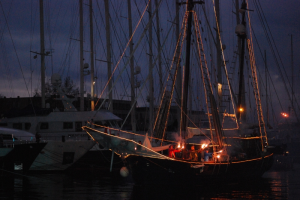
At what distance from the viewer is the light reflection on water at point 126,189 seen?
23.0m

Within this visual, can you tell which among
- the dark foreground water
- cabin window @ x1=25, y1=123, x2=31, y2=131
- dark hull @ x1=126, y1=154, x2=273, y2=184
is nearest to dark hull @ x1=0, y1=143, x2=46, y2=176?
the dark foreground water

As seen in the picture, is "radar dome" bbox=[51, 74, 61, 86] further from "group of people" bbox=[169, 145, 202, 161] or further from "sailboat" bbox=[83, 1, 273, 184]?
"group of people" bbox=[169, 145, 202, 161]

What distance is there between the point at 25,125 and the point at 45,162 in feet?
20.6

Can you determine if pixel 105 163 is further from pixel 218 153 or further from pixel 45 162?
pixel 218 153

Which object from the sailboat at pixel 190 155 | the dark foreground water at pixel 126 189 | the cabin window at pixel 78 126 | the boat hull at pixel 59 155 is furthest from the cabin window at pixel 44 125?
the sailboat at pixel 190 155

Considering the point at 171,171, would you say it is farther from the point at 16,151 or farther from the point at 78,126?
the point at 78,126

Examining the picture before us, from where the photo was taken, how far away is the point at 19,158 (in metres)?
33.1

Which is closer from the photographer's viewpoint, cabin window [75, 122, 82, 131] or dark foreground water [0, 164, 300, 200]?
dark foreground water [0, 164, 300, 200]

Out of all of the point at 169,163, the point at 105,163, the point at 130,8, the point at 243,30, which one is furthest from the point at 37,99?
the point at 169,163

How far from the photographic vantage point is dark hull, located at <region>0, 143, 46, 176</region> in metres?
32.6

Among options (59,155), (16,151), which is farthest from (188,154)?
(16,151)

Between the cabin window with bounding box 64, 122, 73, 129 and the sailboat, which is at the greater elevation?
the cabin window with bounding box 64, 122, 73, 129

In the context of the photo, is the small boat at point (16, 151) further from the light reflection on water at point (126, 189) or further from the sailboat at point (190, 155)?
the sailboat at point (190, 155)

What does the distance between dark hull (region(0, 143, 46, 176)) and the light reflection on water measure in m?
1.67
